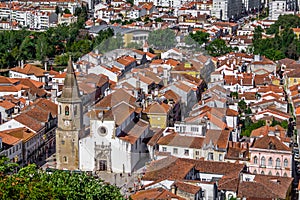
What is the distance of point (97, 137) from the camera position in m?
9.62

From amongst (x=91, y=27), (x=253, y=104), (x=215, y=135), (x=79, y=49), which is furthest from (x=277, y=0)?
(x=215, y=135)

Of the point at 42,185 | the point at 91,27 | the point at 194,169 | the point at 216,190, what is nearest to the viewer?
the point at 42,185

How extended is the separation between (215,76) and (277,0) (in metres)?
17.3

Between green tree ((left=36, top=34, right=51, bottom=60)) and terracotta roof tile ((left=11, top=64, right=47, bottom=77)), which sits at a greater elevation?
green tree ((left=36, top=34, right=51, bottom=60))

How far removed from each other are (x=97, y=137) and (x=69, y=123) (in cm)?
56

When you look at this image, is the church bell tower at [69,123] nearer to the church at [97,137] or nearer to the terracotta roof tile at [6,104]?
the church at [97,137]

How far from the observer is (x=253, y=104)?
44.4 ft

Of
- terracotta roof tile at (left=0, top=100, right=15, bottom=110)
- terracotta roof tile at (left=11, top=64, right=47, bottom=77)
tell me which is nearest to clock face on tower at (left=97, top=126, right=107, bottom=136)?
terracotta roof tile at (left=0, top=100, right=15, bottom=110)

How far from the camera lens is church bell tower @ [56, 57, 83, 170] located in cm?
973

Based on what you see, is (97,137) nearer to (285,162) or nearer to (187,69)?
(285,162)

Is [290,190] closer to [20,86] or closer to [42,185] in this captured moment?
[42,185]

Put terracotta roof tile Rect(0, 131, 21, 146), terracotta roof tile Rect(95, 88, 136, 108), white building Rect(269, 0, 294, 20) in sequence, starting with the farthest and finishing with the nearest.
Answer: white building Rect(269, 0, 294, 20), terracotta roof tile Rect(95, 88, 136, 108), terracotta roof tile Rect(0, 131, 21, 146)

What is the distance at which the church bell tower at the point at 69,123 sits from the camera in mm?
9727

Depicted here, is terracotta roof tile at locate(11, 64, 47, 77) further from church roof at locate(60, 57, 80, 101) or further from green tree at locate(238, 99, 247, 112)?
church roof at locate(60, 57, 80, 101)
